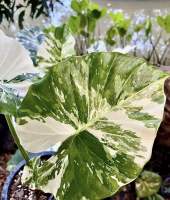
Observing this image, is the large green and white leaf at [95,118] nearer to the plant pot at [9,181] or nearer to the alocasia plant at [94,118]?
the alocasia plant at [94,118]

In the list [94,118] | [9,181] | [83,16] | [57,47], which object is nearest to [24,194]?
[9,181]

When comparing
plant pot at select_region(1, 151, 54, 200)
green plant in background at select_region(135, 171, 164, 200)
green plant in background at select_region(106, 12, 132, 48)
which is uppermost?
green plant in background at select_region(106, 12, 132, 48)

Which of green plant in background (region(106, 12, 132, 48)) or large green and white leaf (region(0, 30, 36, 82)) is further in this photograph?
green plant in background (region(106, 12, 132, 48))

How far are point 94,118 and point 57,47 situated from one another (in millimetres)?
356

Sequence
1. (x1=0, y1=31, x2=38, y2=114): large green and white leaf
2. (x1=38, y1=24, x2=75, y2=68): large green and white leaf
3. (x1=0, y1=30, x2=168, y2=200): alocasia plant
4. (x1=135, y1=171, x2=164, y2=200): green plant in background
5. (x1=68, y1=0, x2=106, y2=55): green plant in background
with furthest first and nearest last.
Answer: (x1=68, y1=0, x2=106, y2=55): green plant in background
(x1=135, y1=171, x2=164, y2=200): green plant in background
(x1=38, y1=24, x2=75, y2=68): large green and white leaf
(x1=0, y1=31, x2=38, y2=114): large green and white leaf
(x1=0, y1=30, x2=168, y2=200): alocasia plant

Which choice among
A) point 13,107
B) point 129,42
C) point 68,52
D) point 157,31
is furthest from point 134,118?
point 157,31

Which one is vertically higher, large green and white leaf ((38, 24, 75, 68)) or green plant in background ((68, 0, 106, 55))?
large green and white leaf ((38, 24, 75, 68))

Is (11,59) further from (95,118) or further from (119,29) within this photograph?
(119,29)

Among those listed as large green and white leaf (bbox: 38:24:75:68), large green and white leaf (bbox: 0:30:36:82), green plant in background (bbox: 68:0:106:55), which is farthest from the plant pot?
green plant in background (bbox: 68:0:106:55)

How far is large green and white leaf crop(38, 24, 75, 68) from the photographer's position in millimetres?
873

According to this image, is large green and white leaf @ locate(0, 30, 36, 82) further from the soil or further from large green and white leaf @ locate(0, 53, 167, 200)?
the soil

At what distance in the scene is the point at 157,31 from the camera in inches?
78.7

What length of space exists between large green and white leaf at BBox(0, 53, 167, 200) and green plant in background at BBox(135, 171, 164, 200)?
2.18 ft

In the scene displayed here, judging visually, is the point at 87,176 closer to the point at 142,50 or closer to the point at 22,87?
the point at 22,87
